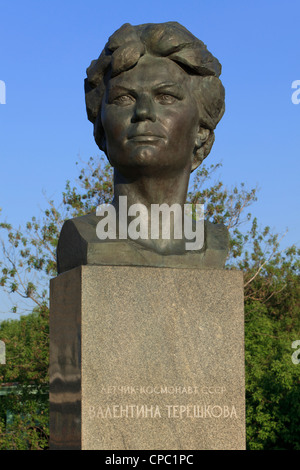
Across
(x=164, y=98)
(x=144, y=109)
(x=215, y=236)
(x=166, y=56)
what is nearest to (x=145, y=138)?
(x=144, y=109)

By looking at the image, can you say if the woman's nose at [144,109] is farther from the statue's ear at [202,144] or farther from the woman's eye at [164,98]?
the statue's ear at [202,144]

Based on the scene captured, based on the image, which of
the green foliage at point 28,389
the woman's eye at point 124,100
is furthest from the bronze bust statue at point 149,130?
the green foliage at point 28,389

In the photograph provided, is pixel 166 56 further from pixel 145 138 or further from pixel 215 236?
pixel 215 236

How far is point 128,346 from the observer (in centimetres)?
545

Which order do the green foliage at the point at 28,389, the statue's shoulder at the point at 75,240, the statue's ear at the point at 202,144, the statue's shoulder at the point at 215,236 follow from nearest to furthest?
the statue's shoulder at the point at 75,240 → the statue's shoulder at the point at 215,236 → the statue's ear at the point at 202,144 → the green foliage at the point at 28,389

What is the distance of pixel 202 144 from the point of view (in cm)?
658

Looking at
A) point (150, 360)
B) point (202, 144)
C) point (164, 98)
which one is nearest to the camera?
point (150, 360)

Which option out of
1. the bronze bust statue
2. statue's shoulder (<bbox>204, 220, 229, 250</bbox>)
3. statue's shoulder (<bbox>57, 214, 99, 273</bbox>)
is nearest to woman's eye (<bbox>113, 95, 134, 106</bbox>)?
the bronze bust statue

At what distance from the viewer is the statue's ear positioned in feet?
21.3

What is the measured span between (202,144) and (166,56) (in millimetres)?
860

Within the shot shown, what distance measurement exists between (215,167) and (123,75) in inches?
600

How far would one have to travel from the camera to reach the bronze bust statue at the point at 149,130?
5859 mm

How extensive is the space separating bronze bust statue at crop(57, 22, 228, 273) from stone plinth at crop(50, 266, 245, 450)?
11.8 inches
